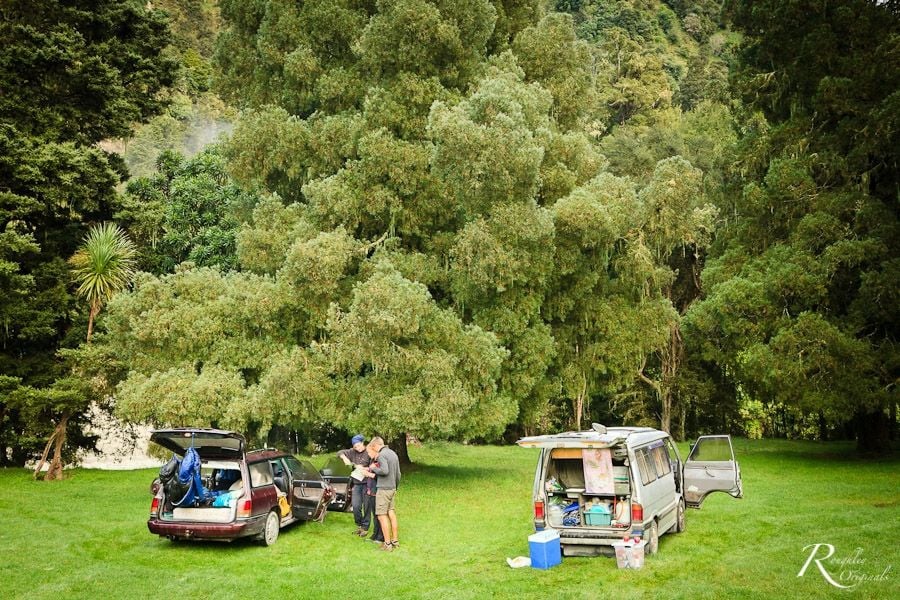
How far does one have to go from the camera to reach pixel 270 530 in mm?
11680

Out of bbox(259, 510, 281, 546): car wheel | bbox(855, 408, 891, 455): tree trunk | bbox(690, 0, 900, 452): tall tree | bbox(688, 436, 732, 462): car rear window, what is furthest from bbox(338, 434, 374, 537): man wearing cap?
bbox(855, 408, 891, 455): tree trunk

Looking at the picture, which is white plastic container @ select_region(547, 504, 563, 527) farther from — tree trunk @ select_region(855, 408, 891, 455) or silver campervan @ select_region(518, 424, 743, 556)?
tree trunk @ select_region(855, 408, 891, 455)

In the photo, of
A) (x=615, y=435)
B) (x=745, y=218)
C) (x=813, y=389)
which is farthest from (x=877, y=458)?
(x=615, y=435)

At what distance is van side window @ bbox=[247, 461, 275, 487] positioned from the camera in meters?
11.3

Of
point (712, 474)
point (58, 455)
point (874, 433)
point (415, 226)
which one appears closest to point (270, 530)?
point (712, 474)

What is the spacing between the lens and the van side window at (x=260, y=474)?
11297mm

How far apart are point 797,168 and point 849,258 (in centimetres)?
422

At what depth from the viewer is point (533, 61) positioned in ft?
78.9

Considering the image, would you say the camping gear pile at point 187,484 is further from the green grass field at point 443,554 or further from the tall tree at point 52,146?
the tall tree at point 52,146

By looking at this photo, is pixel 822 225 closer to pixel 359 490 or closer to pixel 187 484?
pixel 359 490

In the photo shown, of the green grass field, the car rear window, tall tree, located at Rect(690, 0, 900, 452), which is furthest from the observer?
tall tree, located at Rect(690, 0, 900, 452)

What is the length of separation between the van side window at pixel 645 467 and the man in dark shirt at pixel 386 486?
3.74 m

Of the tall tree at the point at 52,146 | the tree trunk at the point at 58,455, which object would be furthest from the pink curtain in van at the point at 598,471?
the tree trunk at the point at 58,455

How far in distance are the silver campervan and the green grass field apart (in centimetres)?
40
